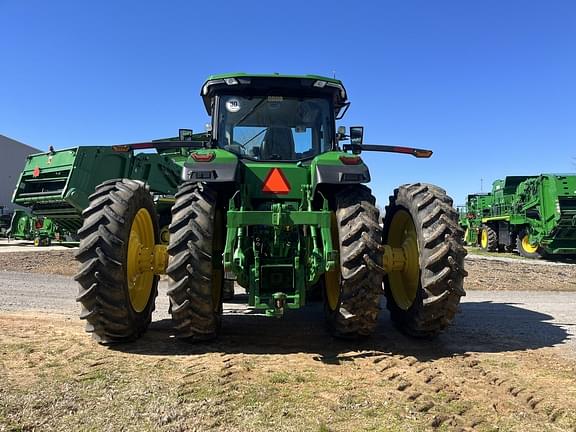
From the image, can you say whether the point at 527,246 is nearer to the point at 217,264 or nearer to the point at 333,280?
the point at 333,280

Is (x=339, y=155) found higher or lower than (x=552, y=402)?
higher

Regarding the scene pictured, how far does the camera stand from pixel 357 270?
4.33 metres

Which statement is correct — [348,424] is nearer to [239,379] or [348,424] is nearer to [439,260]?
[239,379]

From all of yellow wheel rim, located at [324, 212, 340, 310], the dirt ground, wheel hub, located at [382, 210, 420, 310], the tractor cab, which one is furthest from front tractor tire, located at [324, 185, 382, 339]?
the dirt ground

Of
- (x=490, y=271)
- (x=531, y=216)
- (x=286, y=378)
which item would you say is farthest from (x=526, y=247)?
(x=286, y=378)

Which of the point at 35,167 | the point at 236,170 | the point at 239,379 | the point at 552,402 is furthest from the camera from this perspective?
the point at 35,167

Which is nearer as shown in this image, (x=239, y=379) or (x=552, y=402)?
(x=552, y=402)

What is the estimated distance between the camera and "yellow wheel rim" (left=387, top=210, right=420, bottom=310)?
16.8ft

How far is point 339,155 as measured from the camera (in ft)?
16.1

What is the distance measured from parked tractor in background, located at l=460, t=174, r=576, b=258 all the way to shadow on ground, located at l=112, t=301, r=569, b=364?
39.5 feet

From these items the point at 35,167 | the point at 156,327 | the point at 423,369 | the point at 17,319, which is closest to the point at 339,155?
the point at 423,369

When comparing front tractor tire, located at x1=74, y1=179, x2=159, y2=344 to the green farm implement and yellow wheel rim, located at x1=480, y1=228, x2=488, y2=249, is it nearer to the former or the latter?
the green farm implement

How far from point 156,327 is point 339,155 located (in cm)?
299

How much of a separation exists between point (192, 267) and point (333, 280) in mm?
1610
